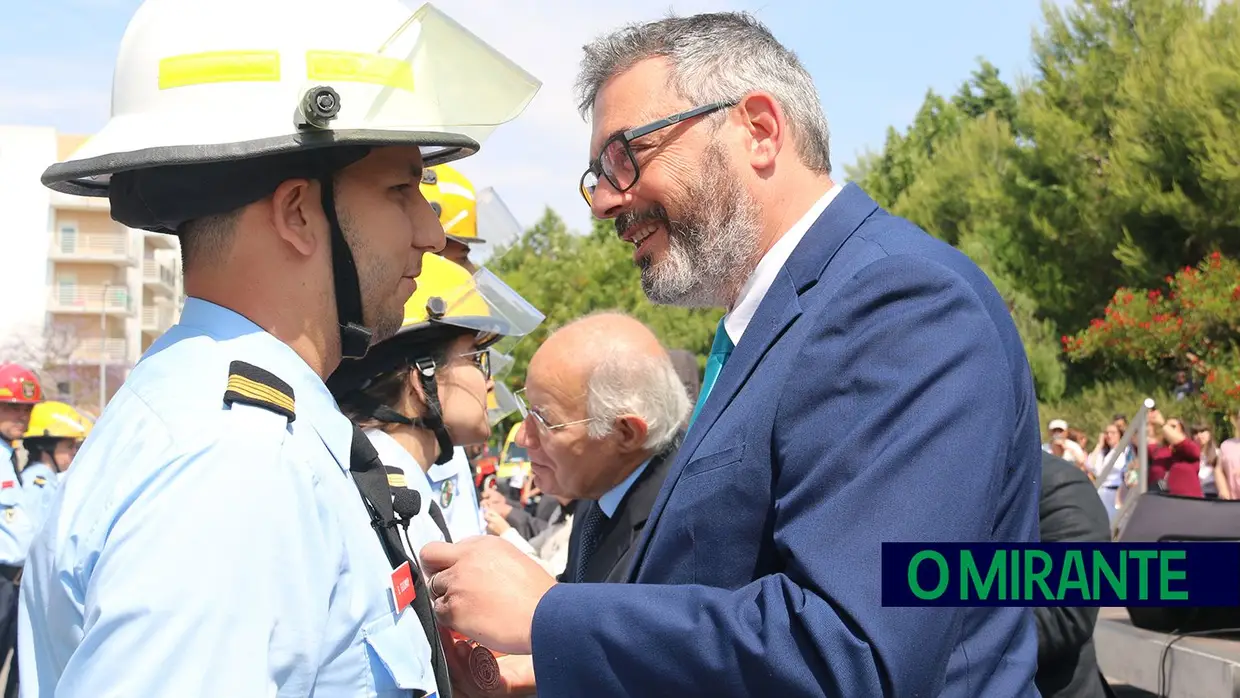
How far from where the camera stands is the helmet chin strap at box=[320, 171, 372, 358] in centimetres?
191

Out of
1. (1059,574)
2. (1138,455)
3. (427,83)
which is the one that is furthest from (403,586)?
(1138,455)

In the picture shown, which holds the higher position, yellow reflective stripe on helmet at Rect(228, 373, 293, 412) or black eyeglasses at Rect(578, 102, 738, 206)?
black eyeglasses at Rect(578, 102, 738, 206)

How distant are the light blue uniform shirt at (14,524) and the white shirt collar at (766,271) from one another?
755cm

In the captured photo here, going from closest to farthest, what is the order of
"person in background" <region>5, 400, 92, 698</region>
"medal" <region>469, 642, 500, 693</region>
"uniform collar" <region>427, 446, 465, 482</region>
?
"medal" <region>469, 642, 500, 693</region> → "uniform collar" <region>427, 446, 465, 482</region> → "person in background" <region>5, 400, 92, 698</region>

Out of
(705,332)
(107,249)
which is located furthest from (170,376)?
(107,249)

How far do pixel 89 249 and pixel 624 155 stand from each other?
306 ft

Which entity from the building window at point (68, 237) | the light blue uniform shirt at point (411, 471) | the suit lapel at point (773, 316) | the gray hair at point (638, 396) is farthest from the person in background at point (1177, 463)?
the building window at point (68, 237)

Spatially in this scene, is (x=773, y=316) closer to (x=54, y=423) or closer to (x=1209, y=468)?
(x=54, y=423)

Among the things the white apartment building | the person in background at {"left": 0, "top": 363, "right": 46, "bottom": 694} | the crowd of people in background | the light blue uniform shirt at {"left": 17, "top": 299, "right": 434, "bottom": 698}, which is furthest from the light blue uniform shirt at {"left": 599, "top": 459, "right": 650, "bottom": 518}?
the white apartment building

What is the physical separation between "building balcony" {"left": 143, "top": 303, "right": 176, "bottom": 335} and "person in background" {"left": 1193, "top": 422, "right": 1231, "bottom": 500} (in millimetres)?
91050

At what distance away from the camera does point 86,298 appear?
87.6 m

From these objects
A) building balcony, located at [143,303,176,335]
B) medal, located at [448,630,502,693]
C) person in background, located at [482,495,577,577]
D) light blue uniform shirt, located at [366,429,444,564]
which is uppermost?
light blue uniform shirt, located at [366,429,444,564]

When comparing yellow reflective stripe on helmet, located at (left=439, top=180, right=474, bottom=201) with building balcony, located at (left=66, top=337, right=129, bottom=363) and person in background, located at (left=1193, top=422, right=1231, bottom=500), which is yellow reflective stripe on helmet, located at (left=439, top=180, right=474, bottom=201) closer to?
person in background, located at (left=1193, top=422, right=1231, bottom=500)

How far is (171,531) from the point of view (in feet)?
4.75
